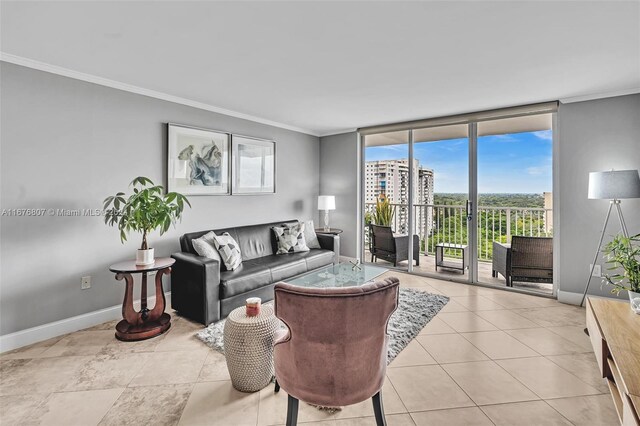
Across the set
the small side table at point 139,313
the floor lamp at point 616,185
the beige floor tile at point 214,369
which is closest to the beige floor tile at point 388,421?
the beige floor tile at point 214,369

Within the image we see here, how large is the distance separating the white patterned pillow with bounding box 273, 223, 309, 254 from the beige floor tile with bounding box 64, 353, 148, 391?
2.12 m

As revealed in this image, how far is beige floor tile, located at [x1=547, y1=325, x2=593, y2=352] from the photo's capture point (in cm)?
257

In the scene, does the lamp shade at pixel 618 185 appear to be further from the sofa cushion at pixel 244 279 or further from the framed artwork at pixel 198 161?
the framed artwork at pixel 198 161

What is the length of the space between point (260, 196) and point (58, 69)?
2623mm

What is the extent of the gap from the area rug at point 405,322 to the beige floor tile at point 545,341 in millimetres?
784

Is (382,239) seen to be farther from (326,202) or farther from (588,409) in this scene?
(588,409)

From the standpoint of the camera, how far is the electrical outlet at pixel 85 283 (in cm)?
287

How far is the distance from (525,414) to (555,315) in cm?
→ 197

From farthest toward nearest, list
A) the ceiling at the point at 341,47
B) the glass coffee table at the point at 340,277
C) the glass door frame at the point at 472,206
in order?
the glass door frame at the point at 472,206 < the glass coffee table at the point at 340,277 < the ceiling at the point at 341,47

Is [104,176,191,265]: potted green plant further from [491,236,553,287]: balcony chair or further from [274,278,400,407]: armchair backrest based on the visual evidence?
[491,236,553,287]: balcony chair

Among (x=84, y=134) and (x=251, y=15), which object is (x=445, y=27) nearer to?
(x=251, y=15)

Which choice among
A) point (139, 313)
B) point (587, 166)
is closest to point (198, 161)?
point (139, 313)

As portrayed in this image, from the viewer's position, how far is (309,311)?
1.37 meters

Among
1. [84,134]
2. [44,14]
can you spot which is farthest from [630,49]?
[84,134]
